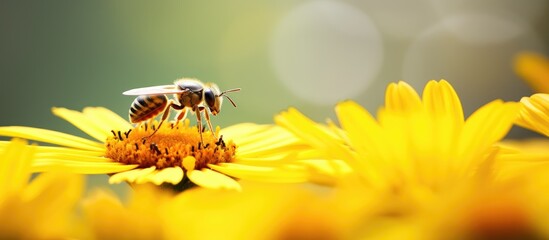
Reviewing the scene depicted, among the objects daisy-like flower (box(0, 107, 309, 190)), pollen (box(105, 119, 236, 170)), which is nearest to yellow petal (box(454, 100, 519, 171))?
daisy-like flower (box(0, 107, 309, 190))

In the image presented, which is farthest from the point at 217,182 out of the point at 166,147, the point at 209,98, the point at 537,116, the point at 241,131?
the point at 209,98

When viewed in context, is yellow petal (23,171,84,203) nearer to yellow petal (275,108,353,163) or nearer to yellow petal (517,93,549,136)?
yellow petal (275,108,353,163)

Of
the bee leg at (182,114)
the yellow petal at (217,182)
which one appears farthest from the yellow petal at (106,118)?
the yellow petal at (217,182)

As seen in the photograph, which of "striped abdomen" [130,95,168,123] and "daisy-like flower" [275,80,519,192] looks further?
"striped abdomen" [130,95,168,123]

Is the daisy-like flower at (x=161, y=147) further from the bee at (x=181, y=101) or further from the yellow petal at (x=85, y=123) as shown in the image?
the bee at (x=181, y=101)

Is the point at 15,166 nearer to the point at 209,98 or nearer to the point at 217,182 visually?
the point at 217,182

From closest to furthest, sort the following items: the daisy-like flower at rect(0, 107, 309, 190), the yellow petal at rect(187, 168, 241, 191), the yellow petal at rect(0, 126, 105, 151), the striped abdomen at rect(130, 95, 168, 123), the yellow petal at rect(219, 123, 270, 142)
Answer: the yellow petal at rect(187, 168, 241, 191), the daisy-like flower at rect(0, 107, 309, 190), the yellow petal at rect(0, 126, 105, 151), the yellow petal at rect(219, 123, 270, 142), the striped abdomen at rect(130, 95, 168, 123)

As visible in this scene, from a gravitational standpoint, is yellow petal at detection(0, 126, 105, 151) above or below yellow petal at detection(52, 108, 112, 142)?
below

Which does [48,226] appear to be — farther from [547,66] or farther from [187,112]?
[187,112]
